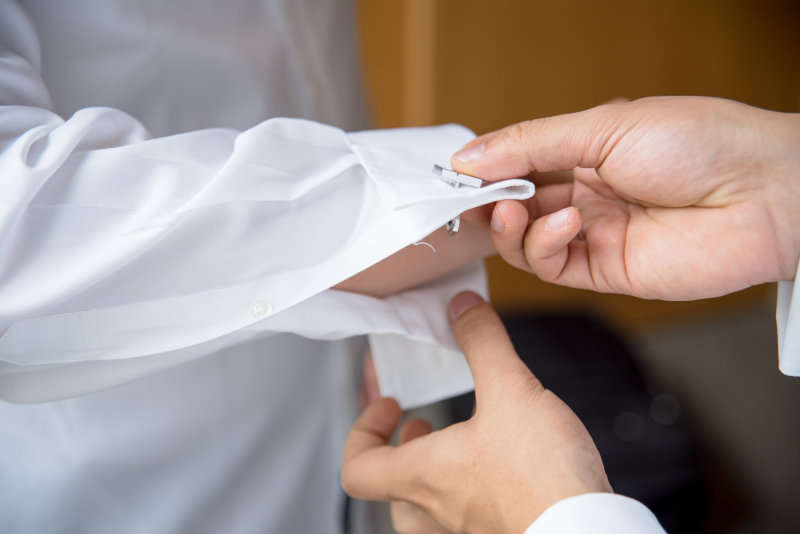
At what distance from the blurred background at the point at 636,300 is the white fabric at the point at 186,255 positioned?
760mm

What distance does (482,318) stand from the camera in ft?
2.02

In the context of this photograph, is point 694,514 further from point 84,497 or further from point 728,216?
point 84,497

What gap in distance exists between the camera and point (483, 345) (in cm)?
59

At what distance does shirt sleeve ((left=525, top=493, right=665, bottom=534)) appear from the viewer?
0.44m

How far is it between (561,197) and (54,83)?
1.86ft

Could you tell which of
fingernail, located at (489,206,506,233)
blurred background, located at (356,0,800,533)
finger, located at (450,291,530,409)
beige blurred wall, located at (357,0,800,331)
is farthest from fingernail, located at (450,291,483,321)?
beige blurred wall, located at (357,0,800,331)

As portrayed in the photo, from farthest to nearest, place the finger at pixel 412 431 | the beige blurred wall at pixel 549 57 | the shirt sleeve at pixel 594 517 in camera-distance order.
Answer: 1. the beige blurred wall at pixel 549 57
2. the finger at pixel 412 431
3. the shirt sleeve at pixel 594 517

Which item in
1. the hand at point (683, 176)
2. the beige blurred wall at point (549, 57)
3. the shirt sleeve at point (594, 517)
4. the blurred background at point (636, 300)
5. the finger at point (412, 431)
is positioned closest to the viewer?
the shirt sleeve at point (594, 517)

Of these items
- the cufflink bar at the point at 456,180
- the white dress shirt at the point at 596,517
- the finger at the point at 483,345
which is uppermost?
the cufflink bar at the point at 456,180

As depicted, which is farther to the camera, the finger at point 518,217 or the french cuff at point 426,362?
the french cuff at point 426,362

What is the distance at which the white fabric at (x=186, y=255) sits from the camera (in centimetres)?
47

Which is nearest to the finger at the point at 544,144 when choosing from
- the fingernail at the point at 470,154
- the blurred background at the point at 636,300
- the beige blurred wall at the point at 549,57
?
the fingernail at the point at 470,154

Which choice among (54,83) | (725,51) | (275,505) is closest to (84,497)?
(275,505)

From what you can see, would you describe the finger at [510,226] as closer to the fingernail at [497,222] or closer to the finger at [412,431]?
the fingernail at [497,222]
